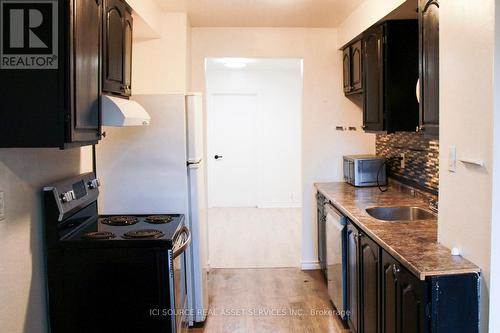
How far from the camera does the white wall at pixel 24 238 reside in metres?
1.88

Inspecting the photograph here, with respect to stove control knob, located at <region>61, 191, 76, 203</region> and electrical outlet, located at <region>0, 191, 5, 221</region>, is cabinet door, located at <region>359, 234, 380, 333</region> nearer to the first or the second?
stove control knob, located at <region>61, 191, 76, 203</region>

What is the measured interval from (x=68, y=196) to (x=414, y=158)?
8.62 feet

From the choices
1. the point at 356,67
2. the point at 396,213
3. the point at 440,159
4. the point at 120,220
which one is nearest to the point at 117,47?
the point at 120,220

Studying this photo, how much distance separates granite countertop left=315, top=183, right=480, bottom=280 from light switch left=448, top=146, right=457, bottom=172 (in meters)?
0.37

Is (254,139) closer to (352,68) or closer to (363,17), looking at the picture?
(352,68)

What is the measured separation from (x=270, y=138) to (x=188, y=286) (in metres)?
5.11

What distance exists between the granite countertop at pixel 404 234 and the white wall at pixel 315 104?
29.8 inches

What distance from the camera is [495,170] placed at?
1.68 meters

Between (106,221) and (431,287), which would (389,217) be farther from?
(106,221)

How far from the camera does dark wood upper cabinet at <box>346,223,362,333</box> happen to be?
2.90 m

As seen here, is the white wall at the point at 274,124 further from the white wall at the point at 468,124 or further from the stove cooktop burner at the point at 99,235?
the white wall at the point at 468,124

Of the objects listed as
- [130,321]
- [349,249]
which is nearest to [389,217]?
[349,249]

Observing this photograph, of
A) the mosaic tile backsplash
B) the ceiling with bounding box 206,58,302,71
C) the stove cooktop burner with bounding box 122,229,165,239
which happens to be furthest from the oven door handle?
the ceiling with bounding box 206,58,302,71

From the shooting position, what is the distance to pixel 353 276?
9.84ft
